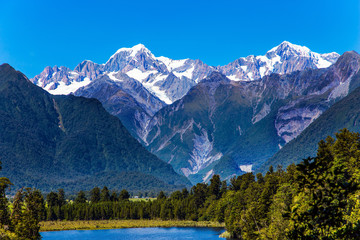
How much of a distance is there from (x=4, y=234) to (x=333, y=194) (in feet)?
180

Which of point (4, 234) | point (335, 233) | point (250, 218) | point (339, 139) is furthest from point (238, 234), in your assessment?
point (335, 233)

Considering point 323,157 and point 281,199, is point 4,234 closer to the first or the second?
point 323,157

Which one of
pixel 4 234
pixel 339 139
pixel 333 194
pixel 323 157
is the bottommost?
pixel 333 194

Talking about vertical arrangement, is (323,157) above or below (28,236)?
below

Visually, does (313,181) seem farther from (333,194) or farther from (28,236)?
(28,236)

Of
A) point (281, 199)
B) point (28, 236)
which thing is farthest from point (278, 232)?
point (28, 236)

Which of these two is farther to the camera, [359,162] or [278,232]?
[359,162]

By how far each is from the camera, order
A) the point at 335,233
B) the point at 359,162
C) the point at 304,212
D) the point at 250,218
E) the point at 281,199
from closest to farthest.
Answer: the point at 304,212
the point at 335,233
the point at 359,162
the point at 281,199
the point at 250,218

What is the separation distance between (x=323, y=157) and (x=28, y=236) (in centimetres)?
7555

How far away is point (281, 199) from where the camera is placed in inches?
4375

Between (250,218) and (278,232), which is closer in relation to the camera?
(278,232)

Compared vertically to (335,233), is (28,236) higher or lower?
higher

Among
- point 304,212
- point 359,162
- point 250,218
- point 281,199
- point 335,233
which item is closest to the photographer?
point 304,212

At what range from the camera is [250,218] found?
5162 inches
